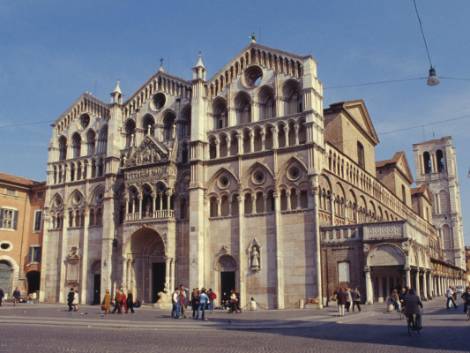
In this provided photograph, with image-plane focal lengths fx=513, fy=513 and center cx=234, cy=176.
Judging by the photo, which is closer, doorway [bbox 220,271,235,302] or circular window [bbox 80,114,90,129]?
doorway [bbox 220,271,235,302]

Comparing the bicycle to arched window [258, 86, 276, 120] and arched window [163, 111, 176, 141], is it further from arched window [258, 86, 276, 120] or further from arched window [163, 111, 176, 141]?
arched window [163, 111, 176, 141]

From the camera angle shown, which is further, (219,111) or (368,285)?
(219,111)

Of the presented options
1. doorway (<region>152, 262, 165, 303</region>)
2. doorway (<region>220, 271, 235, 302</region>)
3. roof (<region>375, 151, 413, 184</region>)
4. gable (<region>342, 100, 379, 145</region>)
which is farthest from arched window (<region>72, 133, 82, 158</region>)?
roof (<region>375, 151, 413, 184</region>)

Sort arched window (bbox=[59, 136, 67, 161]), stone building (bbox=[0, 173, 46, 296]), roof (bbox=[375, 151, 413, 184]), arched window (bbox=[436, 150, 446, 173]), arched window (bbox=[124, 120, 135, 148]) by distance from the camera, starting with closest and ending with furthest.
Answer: arched window (bbox=[124, 120, 135, 148]), stone building (bbox=[0, 173, 46, 296]), arched window (bbox=[59, 136, 67, 161]), roof (bbox=[375, 151, 413, 184]), arched window (bbox=[436, 150, 446, 173])

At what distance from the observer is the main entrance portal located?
1696 inches

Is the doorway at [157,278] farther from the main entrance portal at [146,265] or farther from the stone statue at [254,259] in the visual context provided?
the stone statue at [254,259]

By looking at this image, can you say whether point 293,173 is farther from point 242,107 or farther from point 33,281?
point 33,281

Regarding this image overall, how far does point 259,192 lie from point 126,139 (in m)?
15.6

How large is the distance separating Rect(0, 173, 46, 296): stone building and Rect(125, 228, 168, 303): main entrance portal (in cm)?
1370

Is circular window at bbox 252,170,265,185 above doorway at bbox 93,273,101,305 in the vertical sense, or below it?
above

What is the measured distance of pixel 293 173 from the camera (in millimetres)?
37938

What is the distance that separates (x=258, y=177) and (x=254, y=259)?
6.28 metres

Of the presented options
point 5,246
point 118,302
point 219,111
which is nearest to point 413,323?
point 118,302

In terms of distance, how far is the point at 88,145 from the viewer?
1973 inches
